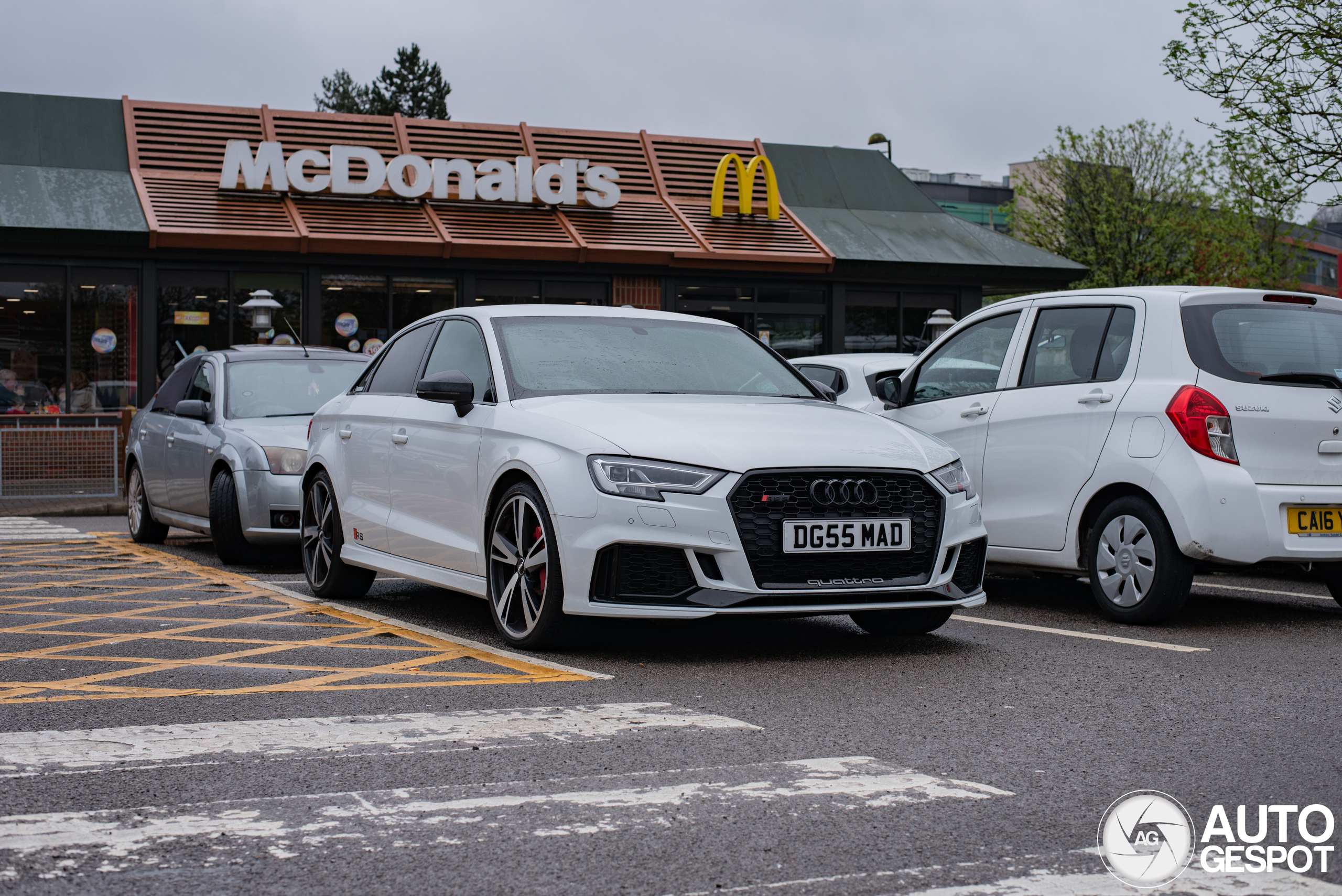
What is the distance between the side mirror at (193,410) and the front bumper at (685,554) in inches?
234

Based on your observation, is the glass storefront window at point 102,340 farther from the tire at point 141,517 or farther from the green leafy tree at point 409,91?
the green leafy tree at point 409,91

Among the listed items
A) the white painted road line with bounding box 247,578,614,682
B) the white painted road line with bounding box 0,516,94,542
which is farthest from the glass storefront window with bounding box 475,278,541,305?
the white painted road line with bounding box 247,578,614,682

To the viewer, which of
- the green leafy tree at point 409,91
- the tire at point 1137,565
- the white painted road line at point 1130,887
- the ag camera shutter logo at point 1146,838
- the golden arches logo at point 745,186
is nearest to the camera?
the white painted road line at point 1130,887

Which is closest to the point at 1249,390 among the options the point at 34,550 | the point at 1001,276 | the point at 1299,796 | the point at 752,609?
the point at 752,609

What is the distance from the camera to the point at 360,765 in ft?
13.9

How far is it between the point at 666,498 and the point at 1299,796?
2.63m

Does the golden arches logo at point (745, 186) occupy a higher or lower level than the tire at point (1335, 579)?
higher

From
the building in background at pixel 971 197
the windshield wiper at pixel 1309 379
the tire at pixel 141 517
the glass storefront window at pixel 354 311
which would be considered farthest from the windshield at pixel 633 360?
the building in background at pixel 971 197

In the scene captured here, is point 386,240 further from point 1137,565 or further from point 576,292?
point 1137,565

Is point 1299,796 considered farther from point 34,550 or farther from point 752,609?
point 34,550

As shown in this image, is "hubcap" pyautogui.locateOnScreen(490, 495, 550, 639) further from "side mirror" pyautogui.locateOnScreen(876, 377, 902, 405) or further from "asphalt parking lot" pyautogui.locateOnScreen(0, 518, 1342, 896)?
"side mirror" pyautogui.locateOnScreen(876, 377, 902, 405)

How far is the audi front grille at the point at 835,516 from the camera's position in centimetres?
589

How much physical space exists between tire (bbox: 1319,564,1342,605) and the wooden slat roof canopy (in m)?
17.1

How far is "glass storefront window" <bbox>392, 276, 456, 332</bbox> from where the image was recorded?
24.0 meters
